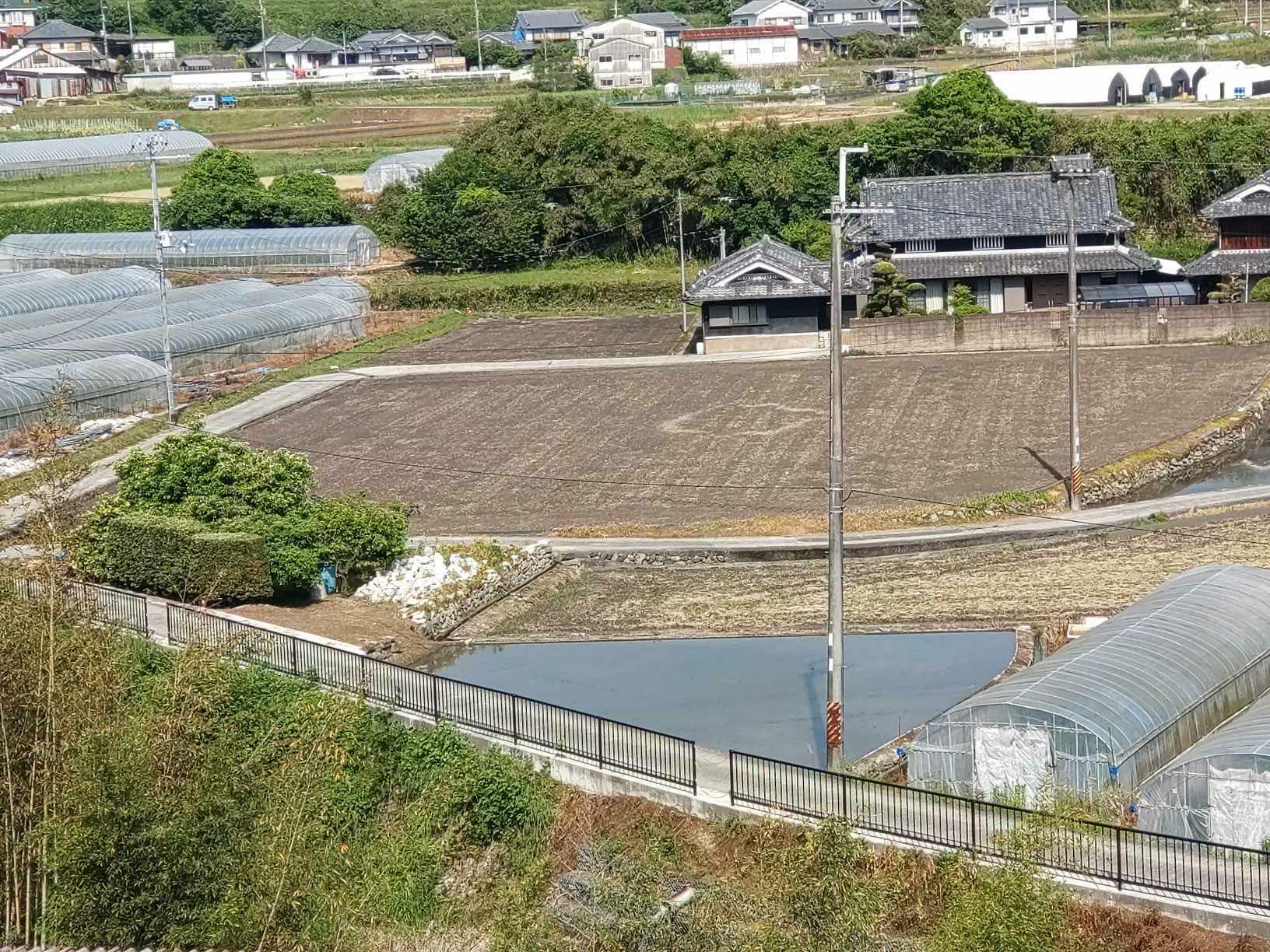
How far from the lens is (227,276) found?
67875mm

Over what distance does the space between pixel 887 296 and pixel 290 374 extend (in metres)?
17.7

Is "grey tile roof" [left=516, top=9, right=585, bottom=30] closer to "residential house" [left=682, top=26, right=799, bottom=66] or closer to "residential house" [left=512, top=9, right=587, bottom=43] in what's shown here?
"residential house" [left=512, top=9, right=587, bottom=43]

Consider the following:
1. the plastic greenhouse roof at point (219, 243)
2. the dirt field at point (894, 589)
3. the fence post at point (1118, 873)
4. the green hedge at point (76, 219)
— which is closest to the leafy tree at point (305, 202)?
the plastic greenhouse roof at point (219, 243)

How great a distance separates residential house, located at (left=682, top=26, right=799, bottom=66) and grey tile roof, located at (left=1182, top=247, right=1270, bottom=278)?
188 ft

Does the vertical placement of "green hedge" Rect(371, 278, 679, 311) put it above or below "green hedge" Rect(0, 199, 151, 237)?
below

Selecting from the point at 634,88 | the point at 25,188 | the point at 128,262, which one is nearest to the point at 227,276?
the point at 128,262

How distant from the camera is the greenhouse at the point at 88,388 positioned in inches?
1631

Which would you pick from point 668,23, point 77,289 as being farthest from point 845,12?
point 77,289

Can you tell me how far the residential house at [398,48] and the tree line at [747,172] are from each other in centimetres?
5026

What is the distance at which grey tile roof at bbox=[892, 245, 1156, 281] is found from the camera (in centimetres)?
5509

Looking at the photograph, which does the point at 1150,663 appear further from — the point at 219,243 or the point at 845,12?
the point at 845,12

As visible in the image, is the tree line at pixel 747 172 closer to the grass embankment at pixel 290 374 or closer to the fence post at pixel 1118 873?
the grass embankment at pixel 290 374

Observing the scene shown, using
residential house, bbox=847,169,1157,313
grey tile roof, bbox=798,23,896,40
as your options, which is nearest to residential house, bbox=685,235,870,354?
residential house, bbox=847,169,1157,313

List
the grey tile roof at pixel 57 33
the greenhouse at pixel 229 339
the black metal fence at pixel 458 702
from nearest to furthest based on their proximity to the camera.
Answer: the black metal fence at pixel 458 702 < the greenhouse at pixel 229 339 < the grey tile roof at pixel 57 33
